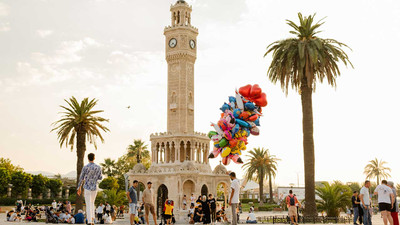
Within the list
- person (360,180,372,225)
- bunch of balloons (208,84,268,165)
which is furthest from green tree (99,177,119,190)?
person (360,180,372,225)

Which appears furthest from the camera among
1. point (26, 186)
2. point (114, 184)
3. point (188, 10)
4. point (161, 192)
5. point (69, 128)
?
point (114, 184)

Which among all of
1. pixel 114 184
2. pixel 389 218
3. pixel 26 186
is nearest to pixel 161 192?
pixel 114 184

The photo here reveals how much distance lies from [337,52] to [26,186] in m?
54.7

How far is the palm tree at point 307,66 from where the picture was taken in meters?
30.7

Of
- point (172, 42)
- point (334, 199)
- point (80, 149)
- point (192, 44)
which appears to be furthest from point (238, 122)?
point (172, 42)

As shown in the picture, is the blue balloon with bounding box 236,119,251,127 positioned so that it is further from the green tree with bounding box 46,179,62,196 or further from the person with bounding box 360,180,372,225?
the green tree with bounding box 46,179,62,196

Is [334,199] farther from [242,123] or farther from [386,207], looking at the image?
[386,207]

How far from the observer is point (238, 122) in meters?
21.9

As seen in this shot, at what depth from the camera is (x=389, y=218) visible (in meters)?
15.6

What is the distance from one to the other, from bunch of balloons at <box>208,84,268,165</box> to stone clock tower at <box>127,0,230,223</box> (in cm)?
2851

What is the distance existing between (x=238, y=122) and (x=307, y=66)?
1219 cm

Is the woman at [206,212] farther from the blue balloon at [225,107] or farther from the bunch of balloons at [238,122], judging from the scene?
the blue balloon at [225,107]

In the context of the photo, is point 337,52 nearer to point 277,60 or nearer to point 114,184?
point 277,60

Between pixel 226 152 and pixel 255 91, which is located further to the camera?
pixel 255 91
